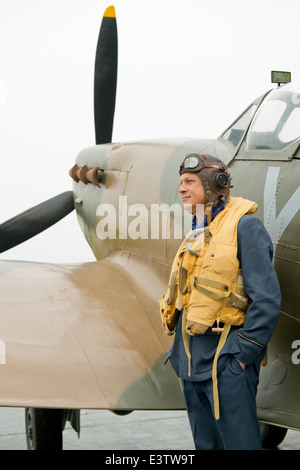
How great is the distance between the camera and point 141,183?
5.11 metres

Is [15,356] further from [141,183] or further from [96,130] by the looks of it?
[96,130]

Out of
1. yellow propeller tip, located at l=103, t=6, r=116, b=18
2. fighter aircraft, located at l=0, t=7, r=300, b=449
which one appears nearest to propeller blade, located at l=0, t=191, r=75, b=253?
fighter aircraft, located at l=0, t=7, r=300, b=449

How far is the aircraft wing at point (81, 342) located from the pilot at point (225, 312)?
0.71 meters

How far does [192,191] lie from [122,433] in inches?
133

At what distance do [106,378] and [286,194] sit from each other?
1.39m

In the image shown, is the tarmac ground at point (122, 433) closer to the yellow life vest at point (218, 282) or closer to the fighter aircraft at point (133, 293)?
the fighter aircraft at point (133, 293)

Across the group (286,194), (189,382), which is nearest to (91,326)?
(189,382)

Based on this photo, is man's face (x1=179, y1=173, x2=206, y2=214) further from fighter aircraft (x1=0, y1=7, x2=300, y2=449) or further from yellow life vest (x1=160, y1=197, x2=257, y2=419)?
fighter aircraft (x1=0, y1=7, x2=300, y2=449)

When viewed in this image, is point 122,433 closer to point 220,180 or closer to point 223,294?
point 223,294

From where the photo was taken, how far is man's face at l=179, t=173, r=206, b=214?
2.89m

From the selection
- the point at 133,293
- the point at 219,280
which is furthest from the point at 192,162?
the point at 133,293

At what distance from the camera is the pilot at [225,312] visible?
2600 millimetres

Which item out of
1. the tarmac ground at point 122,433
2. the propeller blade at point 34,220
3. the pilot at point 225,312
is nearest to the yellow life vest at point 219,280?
the pilot at point 225,312

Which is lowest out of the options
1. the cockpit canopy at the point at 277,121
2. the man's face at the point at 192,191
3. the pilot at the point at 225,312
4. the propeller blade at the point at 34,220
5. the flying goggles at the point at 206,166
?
the propeller blade at the point at 34,220
